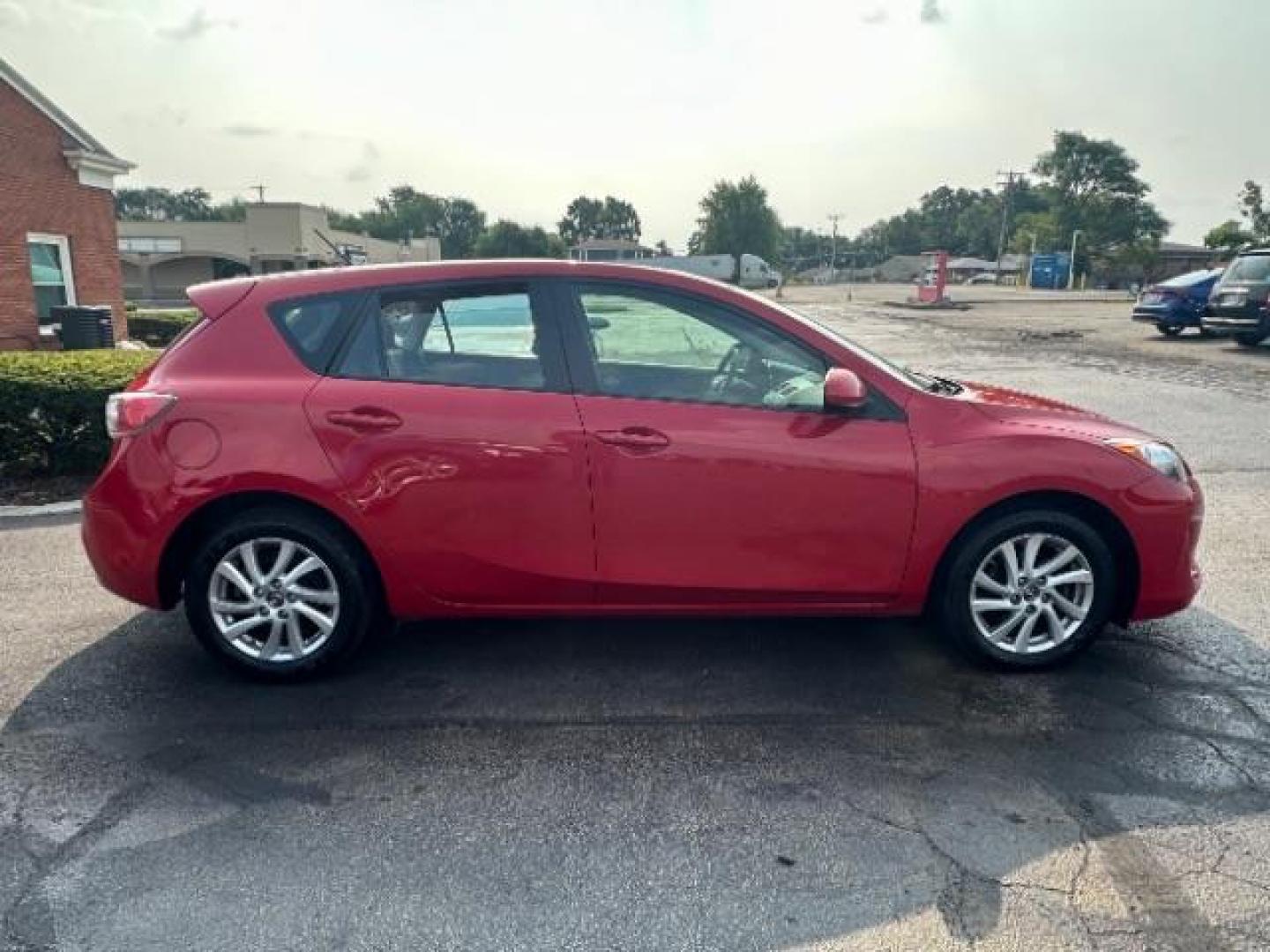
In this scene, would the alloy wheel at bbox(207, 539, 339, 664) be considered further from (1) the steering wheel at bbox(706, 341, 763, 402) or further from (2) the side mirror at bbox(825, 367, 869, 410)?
(2) the side mirror at bbox(825, 367, 869, 410)

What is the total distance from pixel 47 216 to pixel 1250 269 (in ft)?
74.2

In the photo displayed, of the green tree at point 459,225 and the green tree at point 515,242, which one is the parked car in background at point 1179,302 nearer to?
the green tree at point 515,242

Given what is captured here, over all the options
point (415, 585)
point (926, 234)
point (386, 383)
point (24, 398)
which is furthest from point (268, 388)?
point (926, 234)

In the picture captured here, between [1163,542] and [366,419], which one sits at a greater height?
[366,419]

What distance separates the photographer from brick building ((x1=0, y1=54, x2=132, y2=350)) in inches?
601

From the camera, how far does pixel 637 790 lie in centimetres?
278

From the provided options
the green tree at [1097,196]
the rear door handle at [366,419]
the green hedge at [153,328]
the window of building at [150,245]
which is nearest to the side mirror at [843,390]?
the rear door handle at [366,419]

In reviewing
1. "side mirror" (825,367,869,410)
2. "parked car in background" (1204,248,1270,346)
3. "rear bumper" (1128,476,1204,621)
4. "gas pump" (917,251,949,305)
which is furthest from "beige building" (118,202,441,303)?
"rear bumper" (1128,476,1204,621)

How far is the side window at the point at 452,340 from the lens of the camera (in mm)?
A: 3352

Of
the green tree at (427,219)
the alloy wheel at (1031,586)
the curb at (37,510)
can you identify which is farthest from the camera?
the green tree at (427,219)

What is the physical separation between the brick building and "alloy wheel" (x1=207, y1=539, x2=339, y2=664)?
49.8ft

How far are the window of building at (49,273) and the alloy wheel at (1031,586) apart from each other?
17.9 m

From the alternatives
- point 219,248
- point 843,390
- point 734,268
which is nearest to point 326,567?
point 843,390

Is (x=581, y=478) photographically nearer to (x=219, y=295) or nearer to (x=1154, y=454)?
(x=219, y=295)
